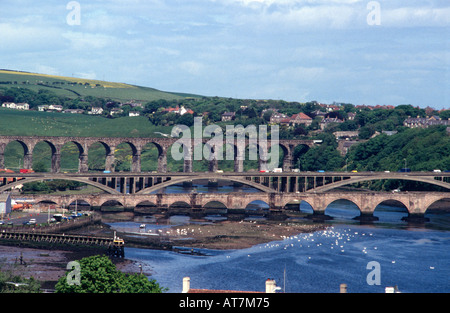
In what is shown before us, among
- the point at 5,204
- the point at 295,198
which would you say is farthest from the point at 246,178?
the point at 5,204

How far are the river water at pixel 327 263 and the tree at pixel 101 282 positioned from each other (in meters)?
14.1

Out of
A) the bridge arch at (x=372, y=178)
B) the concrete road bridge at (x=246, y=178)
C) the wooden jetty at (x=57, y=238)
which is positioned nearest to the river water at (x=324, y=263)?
the wooden jetty at (x=57, y=238)

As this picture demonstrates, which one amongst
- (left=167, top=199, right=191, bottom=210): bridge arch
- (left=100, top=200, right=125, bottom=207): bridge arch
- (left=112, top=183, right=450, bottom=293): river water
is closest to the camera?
(left=112, top=183, right=450, bottom=293): river water

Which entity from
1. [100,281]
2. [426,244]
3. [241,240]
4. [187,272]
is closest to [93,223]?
[241,240]

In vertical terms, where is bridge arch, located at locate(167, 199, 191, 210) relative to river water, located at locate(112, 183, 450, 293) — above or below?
above

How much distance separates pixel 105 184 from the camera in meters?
163

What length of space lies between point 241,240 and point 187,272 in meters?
29.7

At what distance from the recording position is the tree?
6631cm

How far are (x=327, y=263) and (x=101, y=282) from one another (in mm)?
46289

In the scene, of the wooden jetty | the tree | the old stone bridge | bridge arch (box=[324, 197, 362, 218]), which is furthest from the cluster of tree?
the tree

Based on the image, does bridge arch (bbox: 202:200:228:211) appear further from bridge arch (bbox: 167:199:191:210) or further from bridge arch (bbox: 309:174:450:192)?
bridge arch (bbox: 309:174:450:192)

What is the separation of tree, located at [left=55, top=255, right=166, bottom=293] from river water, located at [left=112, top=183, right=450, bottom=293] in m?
14.1

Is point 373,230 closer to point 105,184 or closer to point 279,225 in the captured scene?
point 279,225

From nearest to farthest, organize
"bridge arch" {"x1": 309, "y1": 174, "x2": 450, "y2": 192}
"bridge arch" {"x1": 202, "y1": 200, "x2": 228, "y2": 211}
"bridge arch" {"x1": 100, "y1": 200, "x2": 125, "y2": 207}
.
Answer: "bridge arch" {"x1": 100, "y1": 200, "x2": 125, "y2": 207} < "bridge arch" {"x1": 202, "y1": 200, "x2": 228, "y2": 211} < "bridge arch" {"x1": 309, "y1": 174, "x2": 450, "y2": 192}
